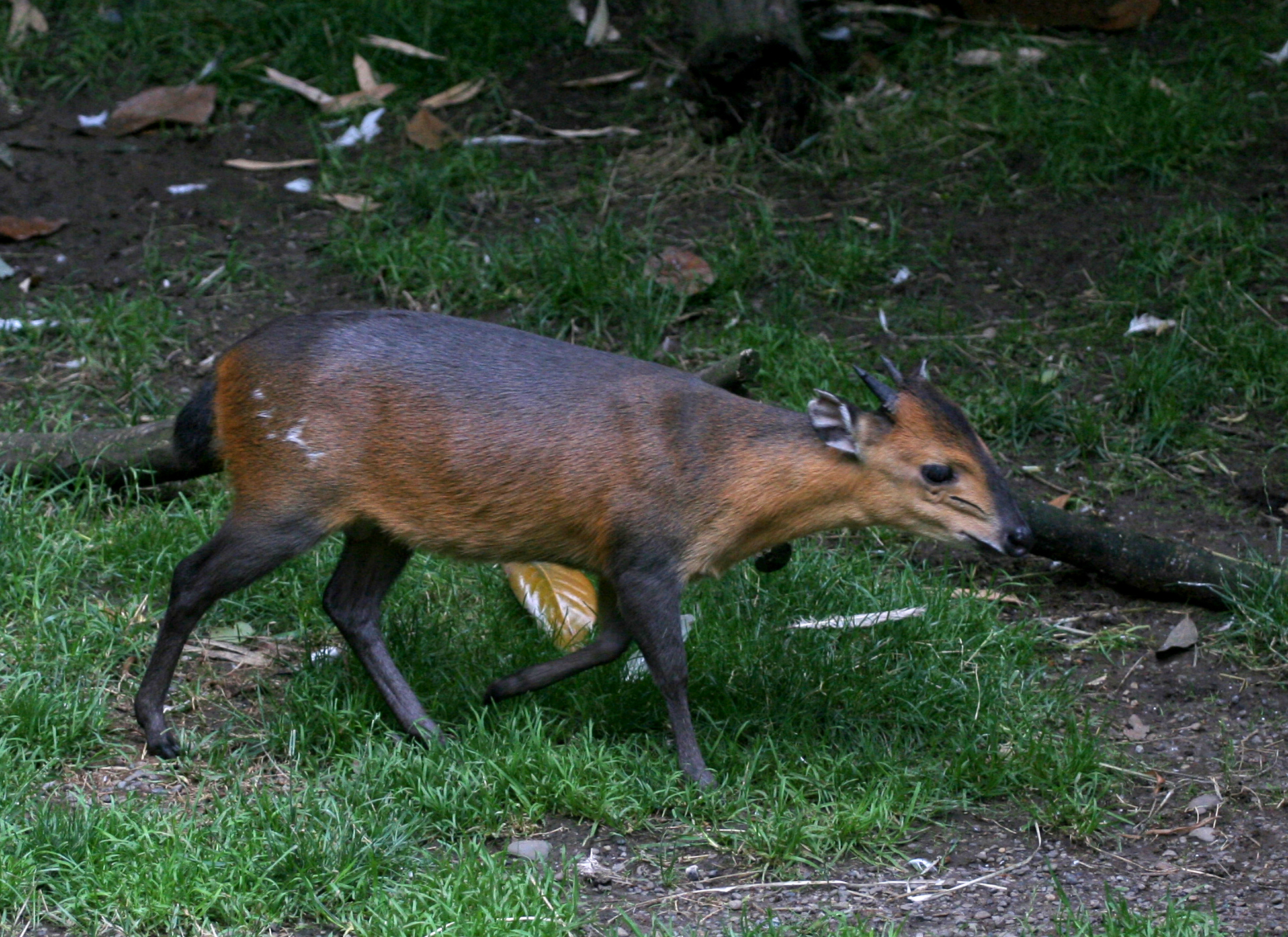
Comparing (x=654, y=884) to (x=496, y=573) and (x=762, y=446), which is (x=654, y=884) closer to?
(x=762, y=446)

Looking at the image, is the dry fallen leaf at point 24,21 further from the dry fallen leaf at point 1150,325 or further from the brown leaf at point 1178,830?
the brown leaf at point 1178,830

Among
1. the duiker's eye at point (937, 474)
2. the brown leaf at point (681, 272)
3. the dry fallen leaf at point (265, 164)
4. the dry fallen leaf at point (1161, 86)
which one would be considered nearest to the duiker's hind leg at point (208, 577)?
the duiker's eye at point (937, 474)

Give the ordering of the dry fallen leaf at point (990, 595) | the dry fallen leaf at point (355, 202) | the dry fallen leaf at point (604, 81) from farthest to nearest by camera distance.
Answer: the dry fallen leaf at point (604, 81), the dry fallen leaf at point (355, 202), the dry fallen leaf at point (990, 595)

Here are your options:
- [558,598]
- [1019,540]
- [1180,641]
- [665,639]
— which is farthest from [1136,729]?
[558,598]

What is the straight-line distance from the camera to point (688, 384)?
494 centimetres

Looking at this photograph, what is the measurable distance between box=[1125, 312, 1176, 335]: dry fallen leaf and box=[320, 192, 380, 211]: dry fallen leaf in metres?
3.94

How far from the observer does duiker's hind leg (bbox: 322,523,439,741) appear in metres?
5.02

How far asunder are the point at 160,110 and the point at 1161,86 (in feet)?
18.9

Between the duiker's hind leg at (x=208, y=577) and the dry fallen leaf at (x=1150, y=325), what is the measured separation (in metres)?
4.21

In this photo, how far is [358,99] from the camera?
356 inches

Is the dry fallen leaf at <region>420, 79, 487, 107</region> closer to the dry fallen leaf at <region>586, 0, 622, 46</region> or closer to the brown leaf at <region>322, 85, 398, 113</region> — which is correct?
the brown leaf at <region>322, 85, 398, 113</region>

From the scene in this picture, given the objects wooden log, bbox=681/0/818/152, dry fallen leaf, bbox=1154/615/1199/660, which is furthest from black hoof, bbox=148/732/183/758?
wooden log, bbox=681/0/818/152

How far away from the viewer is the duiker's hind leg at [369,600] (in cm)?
502

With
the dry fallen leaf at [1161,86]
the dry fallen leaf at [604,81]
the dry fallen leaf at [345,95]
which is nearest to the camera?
the dry fallen leaf at [1161,86]
